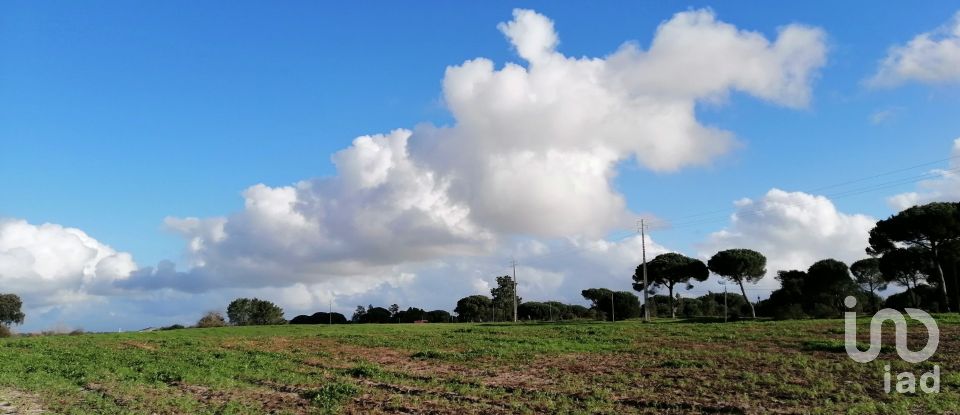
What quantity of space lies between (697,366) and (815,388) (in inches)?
204

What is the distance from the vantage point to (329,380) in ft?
70.8

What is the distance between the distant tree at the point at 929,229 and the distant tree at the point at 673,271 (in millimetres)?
30368

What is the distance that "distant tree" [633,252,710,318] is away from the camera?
10556 cm

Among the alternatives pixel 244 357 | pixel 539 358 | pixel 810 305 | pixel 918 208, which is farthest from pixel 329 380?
pixel 810 305

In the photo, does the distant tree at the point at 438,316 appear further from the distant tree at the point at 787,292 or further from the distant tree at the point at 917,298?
the distant tree at the point at 917,298

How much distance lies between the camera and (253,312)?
129 meters

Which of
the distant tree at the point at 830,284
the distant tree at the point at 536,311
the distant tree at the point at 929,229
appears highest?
the distant tree at the point at 929,229

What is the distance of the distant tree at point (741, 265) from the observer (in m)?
97.6

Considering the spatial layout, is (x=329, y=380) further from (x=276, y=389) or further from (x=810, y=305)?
(x=810, y=305)

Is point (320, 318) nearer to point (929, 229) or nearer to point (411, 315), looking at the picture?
point (411, 315)

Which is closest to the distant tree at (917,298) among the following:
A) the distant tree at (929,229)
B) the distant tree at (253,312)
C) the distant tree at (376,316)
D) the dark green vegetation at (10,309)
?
the distant tree at (929,229)

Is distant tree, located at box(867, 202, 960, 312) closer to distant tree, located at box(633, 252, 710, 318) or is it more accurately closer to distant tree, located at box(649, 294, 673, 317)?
distant tree, located at box(633, 252, 710, 318)

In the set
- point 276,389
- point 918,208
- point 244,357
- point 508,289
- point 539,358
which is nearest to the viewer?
point 276,389

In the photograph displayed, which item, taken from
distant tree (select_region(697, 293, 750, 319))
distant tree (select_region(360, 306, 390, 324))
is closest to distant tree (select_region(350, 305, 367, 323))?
distant tree (select_region(360, 306, 390, 324))
